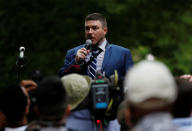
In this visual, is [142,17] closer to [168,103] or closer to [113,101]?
[113,101]

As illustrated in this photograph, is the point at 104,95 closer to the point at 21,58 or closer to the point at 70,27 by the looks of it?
the point at 21,58

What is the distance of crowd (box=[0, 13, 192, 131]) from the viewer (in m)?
2.50

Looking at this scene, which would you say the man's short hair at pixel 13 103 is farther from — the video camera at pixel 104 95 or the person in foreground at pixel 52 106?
the video camera at pixel 104 95

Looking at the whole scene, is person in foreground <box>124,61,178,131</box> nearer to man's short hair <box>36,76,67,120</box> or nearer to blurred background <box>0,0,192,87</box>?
man's short hair <box>36,76,67,120</box>

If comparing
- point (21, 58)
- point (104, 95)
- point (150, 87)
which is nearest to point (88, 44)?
point (21, 58)

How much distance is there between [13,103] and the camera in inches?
139

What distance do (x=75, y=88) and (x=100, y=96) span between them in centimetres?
27

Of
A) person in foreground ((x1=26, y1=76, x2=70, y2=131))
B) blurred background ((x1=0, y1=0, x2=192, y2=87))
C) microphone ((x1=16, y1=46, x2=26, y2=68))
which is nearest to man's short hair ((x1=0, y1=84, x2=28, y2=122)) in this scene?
person in foreground ((x1=26, y1=76, x2=70, y2=131))

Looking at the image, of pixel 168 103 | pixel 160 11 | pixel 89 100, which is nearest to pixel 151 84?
pixel 168 103

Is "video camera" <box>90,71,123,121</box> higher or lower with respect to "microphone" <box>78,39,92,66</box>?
lower

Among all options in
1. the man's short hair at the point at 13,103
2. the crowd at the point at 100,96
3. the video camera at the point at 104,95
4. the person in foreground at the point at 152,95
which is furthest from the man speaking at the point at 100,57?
the person in foreground at the point at 152,95

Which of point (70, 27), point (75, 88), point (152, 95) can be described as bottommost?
point (70, 27)

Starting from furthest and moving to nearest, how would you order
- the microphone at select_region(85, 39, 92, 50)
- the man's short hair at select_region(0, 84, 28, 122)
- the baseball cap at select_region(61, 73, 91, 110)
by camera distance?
the microphone at select_region(85, 39, 92, 50), the baseball cap at select_region(61, 73, 91, 110), the man's short hair at select_region(0, 84, 28, 122)

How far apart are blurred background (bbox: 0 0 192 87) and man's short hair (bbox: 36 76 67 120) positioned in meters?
8.40
